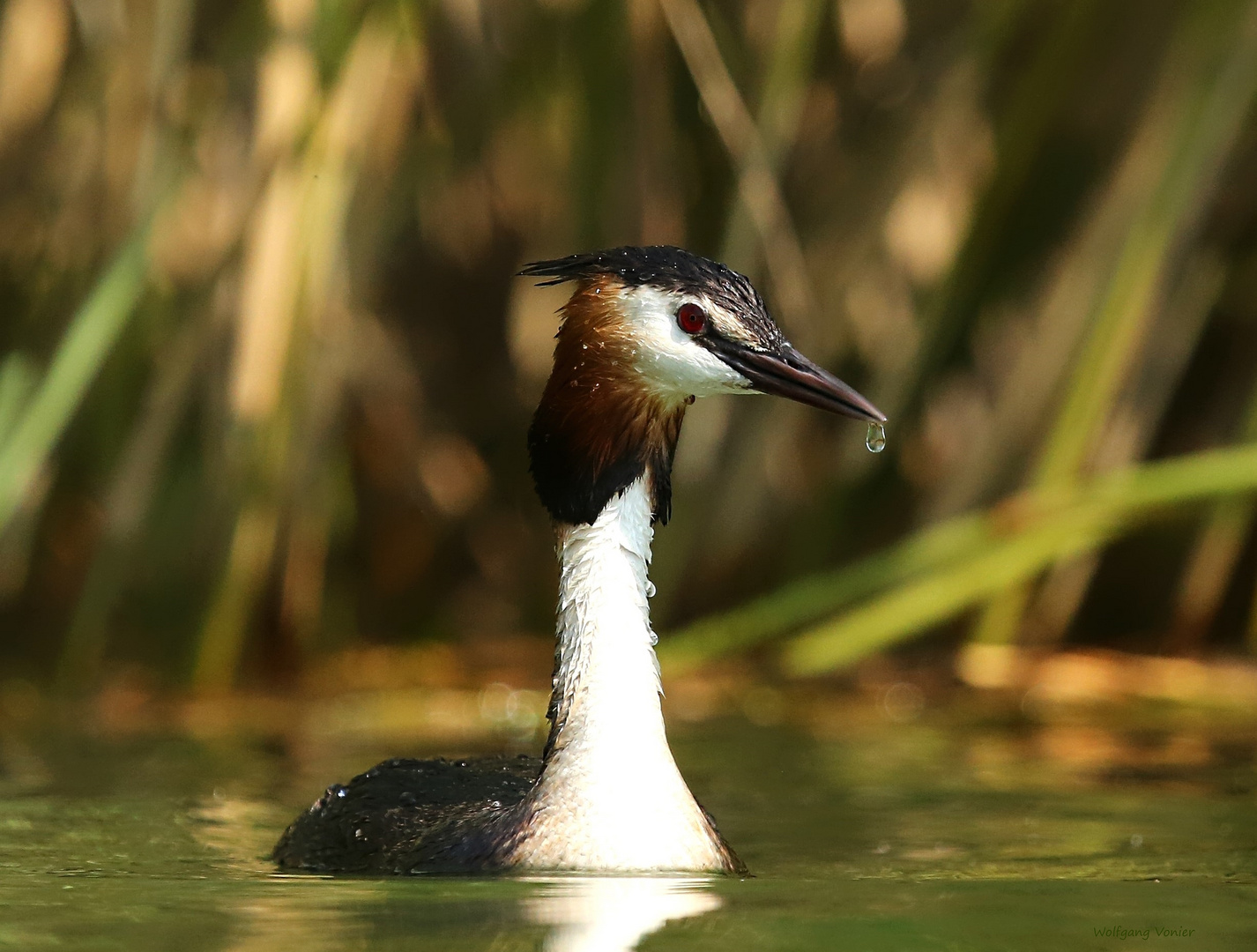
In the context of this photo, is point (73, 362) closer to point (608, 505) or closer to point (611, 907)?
point (608, 505)

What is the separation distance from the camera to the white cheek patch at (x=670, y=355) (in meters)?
4.58

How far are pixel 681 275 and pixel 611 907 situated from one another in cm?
156

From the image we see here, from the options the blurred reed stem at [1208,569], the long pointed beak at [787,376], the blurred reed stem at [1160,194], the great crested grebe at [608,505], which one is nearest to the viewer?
the great crested grebe at [608,505]

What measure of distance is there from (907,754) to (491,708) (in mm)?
1532

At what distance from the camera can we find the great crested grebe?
4.40m

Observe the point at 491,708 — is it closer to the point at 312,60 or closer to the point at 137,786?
the point at 137,786

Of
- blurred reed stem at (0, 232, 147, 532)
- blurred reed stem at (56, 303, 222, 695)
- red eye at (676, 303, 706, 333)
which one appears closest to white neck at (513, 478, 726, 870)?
red eye at (676, 303, 706, 333)

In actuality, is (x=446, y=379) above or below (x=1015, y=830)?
above

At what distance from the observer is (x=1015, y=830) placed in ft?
16.7

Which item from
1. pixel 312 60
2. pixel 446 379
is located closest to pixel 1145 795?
pixel 312 60

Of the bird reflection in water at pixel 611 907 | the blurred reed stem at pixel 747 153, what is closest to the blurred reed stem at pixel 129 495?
the blurred reed stem at pixel 747 153

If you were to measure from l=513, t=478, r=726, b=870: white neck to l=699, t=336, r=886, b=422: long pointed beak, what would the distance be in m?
0.35

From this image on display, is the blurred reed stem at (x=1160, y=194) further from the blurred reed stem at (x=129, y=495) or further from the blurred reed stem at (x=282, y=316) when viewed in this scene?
the blurred reed stem at (x=129, y=495)

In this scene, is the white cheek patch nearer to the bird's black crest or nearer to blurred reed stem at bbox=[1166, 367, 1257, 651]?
the bird's black crest
